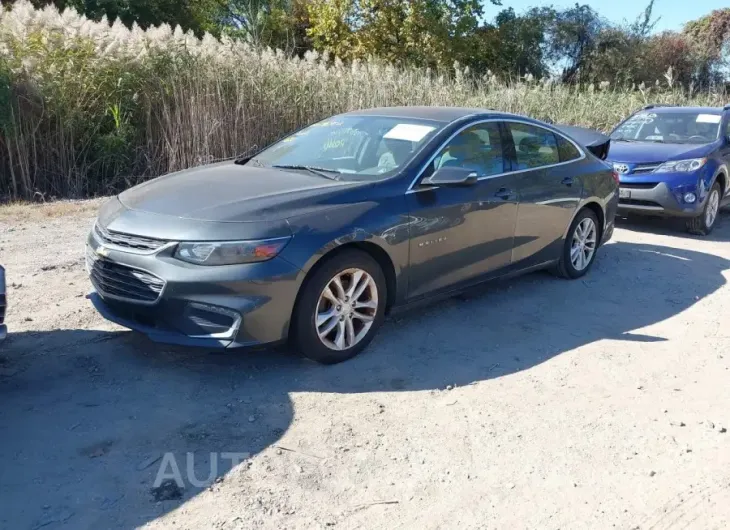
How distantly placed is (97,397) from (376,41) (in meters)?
22.8

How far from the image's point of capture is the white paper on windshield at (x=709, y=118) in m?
10.1

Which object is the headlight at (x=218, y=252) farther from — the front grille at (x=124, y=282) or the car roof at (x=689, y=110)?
the car roof at (x=689, y=110)

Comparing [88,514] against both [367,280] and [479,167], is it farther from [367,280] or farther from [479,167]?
[479,167]

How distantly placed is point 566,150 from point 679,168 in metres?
3.46

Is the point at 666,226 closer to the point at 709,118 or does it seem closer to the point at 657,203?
the point at 657,203

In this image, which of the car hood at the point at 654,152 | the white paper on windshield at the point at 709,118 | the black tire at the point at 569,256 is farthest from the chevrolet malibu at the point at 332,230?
the white paper on windshield at the point at 709,118

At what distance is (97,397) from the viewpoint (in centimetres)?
398

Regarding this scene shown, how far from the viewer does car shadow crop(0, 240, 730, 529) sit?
3145 millimetres

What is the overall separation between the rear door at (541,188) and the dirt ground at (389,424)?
0.65 metres

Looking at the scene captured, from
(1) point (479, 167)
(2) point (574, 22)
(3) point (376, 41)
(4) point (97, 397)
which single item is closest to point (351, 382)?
(4) point (97, 397)

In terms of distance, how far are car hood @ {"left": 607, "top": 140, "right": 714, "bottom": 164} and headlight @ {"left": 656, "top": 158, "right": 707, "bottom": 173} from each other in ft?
0.22

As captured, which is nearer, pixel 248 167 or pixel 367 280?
pixel 367 280

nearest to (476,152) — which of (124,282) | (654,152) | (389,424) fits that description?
(389,424)

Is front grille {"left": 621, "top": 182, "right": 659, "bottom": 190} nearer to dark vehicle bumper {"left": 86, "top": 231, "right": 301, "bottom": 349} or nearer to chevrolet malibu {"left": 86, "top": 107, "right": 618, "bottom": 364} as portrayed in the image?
chevrolet malibu {"left": 86, "top": 107, "right": 618, "bottom": 364}
